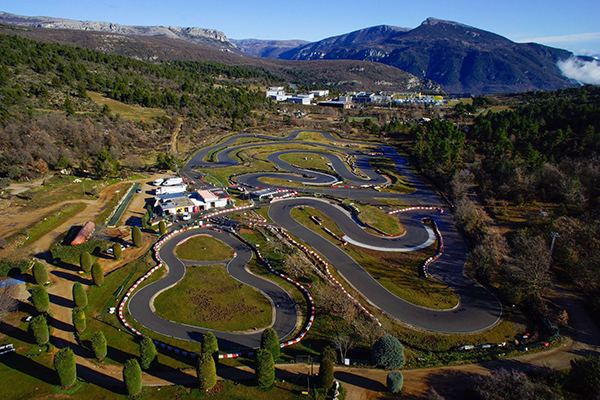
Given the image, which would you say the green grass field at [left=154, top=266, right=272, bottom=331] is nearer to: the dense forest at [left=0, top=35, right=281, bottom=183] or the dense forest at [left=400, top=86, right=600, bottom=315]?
the dense forest at [left=400, top=86, right=600, bottom=315]

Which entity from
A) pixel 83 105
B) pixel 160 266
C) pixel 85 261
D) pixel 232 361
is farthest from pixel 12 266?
pixel 83 105

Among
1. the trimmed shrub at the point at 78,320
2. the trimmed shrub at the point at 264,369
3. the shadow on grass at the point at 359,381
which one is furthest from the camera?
the trimmed shrub at the point at 78,320

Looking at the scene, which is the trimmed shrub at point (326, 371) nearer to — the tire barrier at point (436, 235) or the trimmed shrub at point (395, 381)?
the trimmed shrub at point (395, 381)

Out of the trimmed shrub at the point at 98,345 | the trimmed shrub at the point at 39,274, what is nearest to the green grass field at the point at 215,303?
the trimmed shrub at the point at 98,345

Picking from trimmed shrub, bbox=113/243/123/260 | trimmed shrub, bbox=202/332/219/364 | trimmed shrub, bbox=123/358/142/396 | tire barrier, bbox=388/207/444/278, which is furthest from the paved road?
tire barrier, bbox=388/207/444/278

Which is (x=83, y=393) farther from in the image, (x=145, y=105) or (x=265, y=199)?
(x=145, y=105)

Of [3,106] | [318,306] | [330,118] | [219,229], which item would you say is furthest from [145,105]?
[318,306]
